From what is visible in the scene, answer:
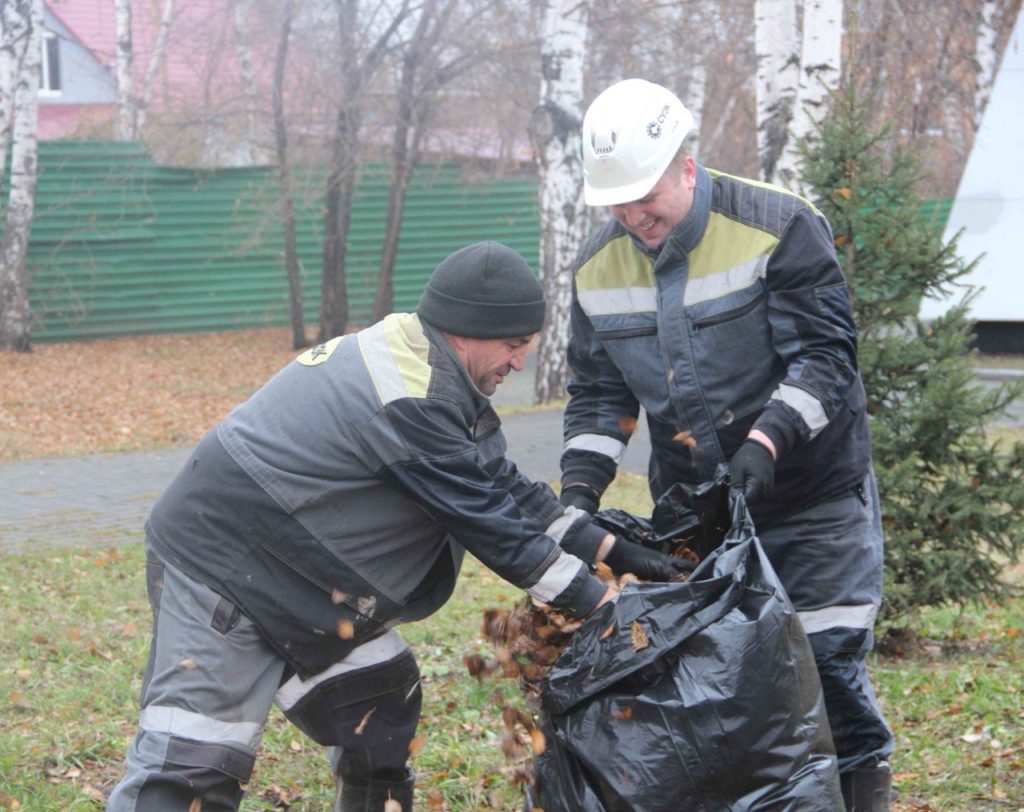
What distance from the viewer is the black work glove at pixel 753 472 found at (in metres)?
3.12

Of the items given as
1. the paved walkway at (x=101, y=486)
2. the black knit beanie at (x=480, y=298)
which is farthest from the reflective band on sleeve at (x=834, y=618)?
the paved walkway at (x=101, y=486)

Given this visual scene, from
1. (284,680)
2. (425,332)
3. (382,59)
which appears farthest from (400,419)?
(382,59)

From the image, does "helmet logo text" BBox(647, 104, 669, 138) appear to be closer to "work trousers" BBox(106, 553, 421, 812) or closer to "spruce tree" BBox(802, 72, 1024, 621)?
"work trousers" BBox(106, 553, 421, 812)

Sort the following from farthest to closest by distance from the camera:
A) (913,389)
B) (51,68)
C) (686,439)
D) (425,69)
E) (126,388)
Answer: (51,68), (425,69), (126,388), (913,389), (686,439)

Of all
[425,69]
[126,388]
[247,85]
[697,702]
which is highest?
[425,69]

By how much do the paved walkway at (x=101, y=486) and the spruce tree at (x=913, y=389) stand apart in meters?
1.42

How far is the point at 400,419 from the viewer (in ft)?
9.29

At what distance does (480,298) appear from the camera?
2.94m

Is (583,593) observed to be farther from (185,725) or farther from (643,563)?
(185,725)

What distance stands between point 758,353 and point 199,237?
17.1m

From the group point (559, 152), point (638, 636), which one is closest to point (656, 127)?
point (638, 636)

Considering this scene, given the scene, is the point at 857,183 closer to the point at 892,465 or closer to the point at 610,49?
the point at 892,465

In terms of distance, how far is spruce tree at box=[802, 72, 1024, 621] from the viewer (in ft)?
17.8

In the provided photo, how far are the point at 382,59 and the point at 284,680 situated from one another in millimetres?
14692
